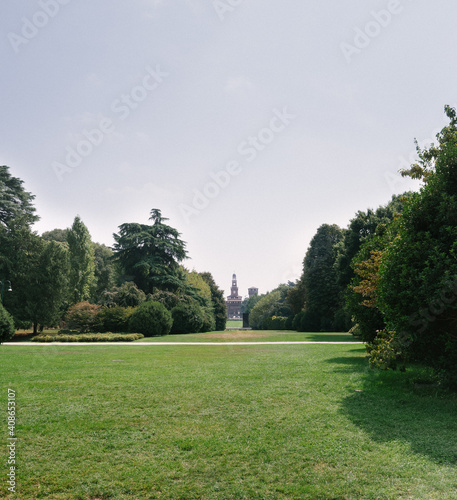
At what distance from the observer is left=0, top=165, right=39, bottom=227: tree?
3262cm

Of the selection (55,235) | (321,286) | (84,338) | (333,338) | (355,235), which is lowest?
(333,338)

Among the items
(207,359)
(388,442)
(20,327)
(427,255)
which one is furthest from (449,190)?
(20,327)

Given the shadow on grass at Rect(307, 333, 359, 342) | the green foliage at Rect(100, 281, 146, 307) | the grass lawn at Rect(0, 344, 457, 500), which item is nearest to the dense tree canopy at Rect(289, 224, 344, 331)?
the shadow on grass at Rect(307, 333, 359, 342)

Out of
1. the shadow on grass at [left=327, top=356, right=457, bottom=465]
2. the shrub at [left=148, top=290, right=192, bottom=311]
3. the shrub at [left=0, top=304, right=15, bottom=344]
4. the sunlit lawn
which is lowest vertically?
the sunlit lawn

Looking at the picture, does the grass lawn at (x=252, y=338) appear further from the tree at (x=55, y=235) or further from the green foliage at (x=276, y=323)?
the tree at (x=55, y=235)

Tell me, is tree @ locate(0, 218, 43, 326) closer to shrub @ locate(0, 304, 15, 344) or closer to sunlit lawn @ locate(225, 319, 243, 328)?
shrub @ locate(0, 304, 15, 344)

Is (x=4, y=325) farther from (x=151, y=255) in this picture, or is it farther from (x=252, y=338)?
(x=151, y=255)

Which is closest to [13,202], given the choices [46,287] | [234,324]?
[46,287]

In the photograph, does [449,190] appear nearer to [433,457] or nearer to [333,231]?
[433,457]

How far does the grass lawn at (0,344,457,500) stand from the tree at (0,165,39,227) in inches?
1140

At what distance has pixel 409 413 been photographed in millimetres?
5422

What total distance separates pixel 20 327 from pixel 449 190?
100ft

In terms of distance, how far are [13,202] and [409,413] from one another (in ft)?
122

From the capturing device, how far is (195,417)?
5.14 meters
